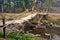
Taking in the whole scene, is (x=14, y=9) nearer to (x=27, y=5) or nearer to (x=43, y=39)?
(x=27, y=5)

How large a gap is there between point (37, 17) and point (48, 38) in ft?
18.0

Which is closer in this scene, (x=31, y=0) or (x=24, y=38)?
(x=24, y=38)

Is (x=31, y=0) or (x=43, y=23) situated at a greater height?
(x=31, y=0)

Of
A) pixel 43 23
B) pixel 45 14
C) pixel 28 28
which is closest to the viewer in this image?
pixel 28 28

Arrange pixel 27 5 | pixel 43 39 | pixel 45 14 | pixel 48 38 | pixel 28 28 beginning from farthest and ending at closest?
pixel 27 5 → pixel 45 14 → pixel 28 28 → pixel 48 38 → pixel 43 39

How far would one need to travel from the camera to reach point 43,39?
36.6ft

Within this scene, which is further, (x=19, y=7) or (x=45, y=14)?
(x=19, y=7)

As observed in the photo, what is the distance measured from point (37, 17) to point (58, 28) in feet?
8.73

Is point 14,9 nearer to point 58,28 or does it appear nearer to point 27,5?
point 27,5

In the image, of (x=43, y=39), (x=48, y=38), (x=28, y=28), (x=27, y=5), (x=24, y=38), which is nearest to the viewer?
(x=24, y=38)

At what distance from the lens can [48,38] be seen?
12.0 metres

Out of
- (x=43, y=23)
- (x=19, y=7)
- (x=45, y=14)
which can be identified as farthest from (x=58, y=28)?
(x=19, y=7)

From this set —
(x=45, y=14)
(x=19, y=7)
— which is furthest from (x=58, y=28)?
(x=19, y=7)

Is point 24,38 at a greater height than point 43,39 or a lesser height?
greater
